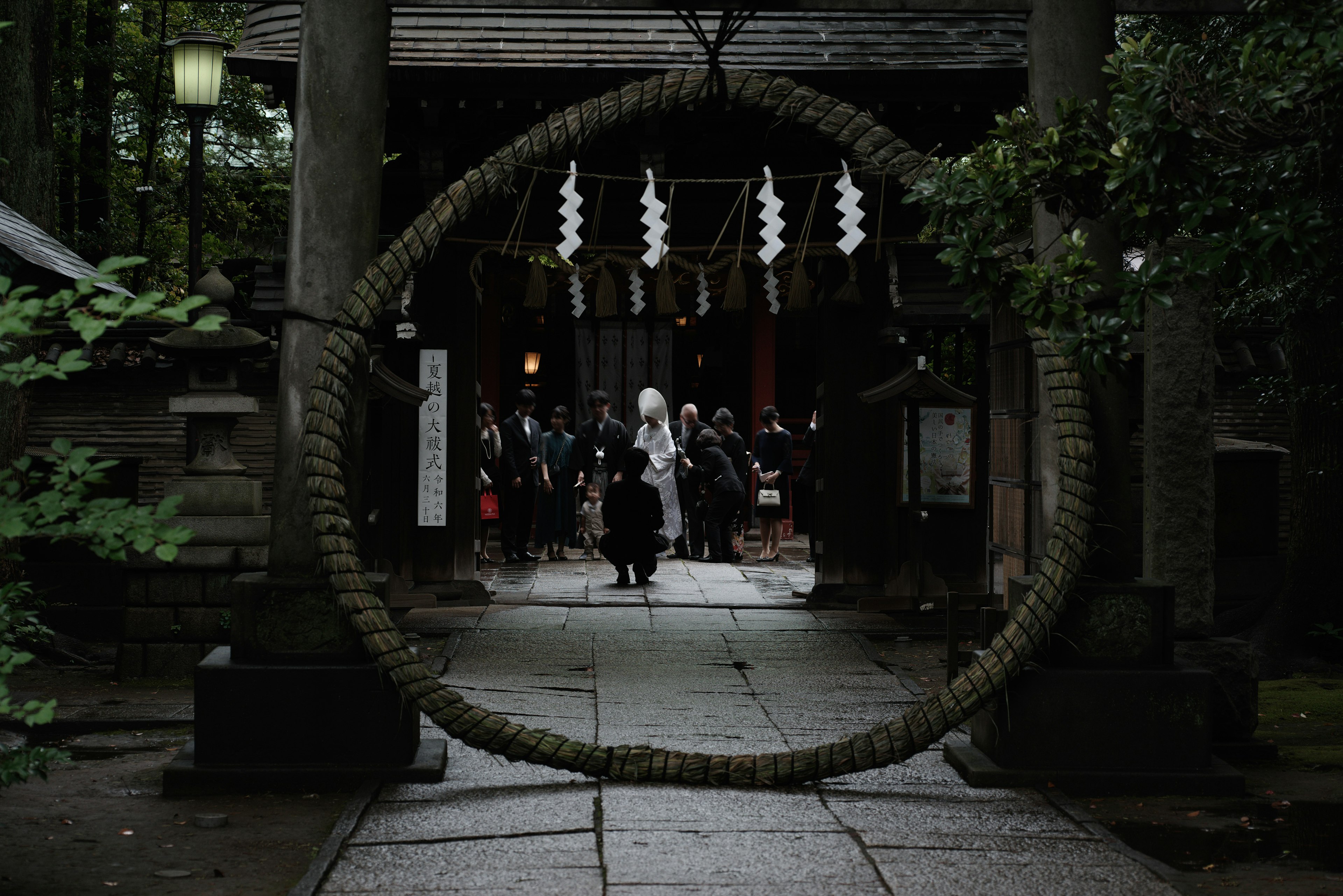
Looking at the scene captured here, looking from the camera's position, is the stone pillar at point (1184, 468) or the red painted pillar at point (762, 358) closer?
the stone pillar at point (1184, 468)

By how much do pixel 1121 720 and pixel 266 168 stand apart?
2126 centimetres

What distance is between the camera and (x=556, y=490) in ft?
52.2

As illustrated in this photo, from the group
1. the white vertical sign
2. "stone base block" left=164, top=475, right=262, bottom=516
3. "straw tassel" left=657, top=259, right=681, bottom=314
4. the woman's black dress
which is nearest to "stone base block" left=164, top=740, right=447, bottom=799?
"stone base block" left=164, top=475, right=262, bottom=516

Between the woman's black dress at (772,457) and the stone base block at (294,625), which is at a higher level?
the woman's black dress at (772,457)

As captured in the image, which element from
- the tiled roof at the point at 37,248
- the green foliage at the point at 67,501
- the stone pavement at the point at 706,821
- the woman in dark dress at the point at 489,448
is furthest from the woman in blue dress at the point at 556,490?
the green foliage at the point at 67,501

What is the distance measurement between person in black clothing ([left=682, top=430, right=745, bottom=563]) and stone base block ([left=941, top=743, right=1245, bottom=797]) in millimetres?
9080

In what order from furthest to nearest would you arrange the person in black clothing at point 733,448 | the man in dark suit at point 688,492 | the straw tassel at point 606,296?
the man in dark suit at point 688,492 → the person in black clothing at point 733,448 → the straw tassel at point 606,296

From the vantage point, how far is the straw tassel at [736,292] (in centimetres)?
1063

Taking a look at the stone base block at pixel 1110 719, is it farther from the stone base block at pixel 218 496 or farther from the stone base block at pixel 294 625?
the stone base block at pixel 218 496

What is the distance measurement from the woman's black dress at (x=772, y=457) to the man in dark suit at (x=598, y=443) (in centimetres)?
171

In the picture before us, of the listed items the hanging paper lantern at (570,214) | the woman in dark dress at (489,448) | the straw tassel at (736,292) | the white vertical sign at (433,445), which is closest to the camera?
the hanging paper lantern at (570,214)

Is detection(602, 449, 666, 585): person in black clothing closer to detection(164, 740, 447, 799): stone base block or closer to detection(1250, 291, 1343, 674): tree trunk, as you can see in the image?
detection(1250, 291, 1343, 674): tree trunk

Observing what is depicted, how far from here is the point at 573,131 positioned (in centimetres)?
579

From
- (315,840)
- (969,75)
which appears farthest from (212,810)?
(969,75)
